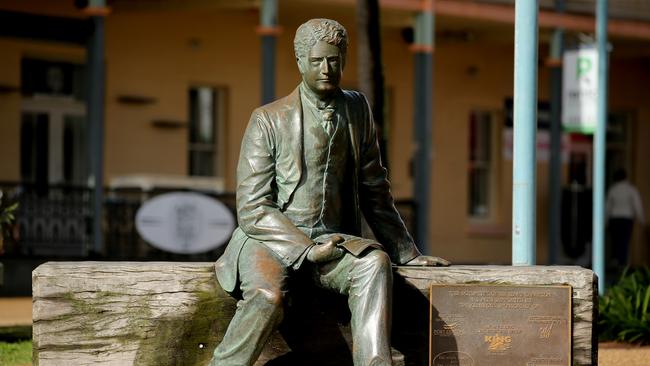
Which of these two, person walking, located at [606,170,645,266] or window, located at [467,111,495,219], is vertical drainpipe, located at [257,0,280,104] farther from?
window, located at [467,111,495,219]

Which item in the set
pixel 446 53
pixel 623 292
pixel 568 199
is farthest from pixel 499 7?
pixel 623 292

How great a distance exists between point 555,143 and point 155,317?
54.8 ft

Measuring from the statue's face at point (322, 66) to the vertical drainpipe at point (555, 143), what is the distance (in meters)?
16.3

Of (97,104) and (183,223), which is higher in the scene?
(97,104)

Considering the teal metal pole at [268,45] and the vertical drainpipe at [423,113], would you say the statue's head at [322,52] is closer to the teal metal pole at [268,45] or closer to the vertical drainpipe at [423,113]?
the teal metal pole at [268,45]

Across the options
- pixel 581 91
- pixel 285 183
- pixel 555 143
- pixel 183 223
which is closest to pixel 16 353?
pixel 285 183

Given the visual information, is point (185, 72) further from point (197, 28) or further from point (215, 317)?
point (215, 317)

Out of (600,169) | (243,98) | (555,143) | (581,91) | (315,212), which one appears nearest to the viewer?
(315,212)

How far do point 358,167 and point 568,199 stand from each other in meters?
19.9

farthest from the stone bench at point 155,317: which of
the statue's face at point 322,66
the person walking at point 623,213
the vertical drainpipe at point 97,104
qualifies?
the person walking at point 623,213

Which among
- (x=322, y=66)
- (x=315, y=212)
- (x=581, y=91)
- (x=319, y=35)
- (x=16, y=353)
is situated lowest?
(x=16, y=353)

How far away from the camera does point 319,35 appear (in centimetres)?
755

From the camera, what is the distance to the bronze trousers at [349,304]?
714cm

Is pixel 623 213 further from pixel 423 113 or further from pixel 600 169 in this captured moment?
pixel 600 169
